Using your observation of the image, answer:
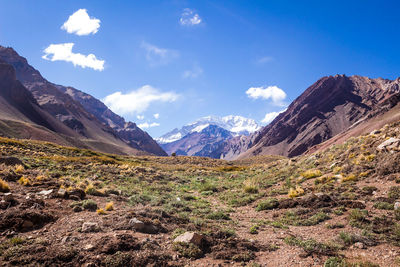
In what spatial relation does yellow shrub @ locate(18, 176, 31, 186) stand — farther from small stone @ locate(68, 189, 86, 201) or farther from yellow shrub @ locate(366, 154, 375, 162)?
yellow shrub @ locate(366, 154, 375, 162)

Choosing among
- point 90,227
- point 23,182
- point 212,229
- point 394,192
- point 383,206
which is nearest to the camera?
point 90,227

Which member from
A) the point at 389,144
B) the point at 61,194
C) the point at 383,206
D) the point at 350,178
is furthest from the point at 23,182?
the point at 389,144

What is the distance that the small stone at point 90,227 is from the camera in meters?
7.58

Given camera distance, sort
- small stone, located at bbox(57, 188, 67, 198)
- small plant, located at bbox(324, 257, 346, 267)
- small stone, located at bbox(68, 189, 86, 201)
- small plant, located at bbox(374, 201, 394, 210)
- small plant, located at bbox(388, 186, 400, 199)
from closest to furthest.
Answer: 1. small plant, located at bbox(324, 257, 346, 267)
2. small plant, located at bbox(374, 201, 394, 210)
3. small plant, located at bbox(388, 186, 400, 199)
4. small stone, located at bbox(57, 188, 67, 198)
5. small stone, located at bbox(68, 189, 86, 201)

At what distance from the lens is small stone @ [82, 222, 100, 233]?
7.58 metres

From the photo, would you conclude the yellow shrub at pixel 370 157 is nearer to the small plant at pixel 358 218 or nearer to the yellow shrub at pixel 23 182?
the small plant at pixel 358 218

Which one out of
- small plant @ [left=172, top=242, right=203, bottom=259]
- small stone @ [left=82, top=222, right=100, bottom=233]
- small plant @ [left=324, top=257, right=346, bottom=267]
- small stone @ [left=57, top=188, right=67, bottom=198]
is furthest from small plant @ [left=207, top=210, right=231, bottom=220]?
small stone @ [left=57, top=188, right=67, bottom=198]

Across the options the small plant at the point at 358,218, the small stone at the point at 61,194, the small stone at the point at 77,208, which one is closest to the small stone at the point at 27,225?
the small stone at the point at 77,208

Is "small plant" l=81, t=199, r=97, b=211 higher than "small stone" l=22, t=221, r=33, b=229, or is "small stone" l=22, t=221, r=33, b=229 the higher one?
"small plant" l=81, t=199, r=97, b=211

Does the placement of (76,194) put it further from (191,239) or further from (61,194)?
(191,239)

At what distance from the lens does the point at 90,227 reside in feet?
25.2

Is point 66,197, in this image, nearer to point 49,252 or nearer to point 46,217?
point 46,217

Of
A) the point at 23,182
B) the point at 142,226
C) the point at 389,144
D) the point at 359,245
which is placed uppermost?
the point at 389,144

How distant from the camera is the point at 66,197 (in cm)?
1153
